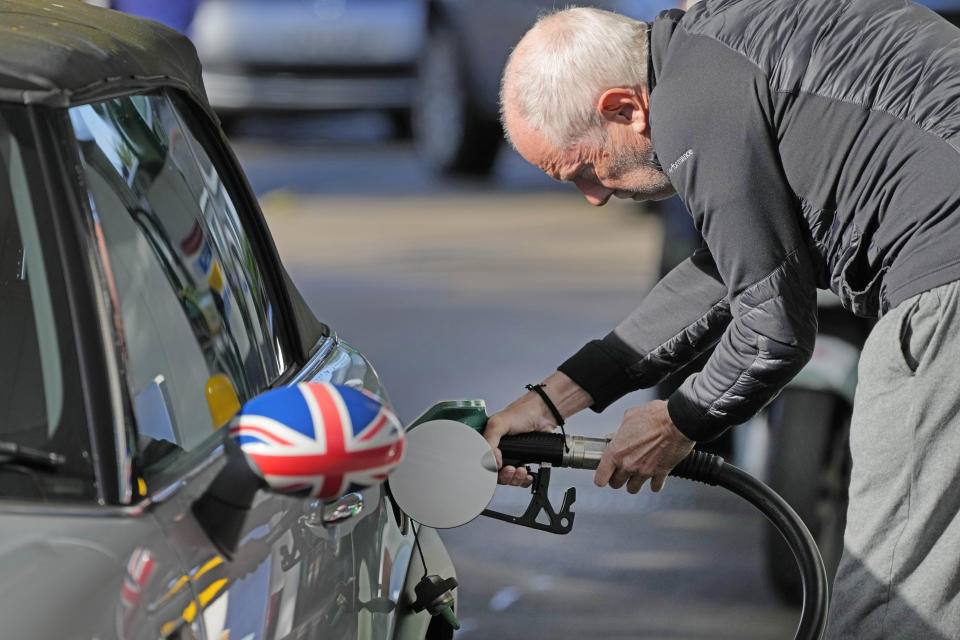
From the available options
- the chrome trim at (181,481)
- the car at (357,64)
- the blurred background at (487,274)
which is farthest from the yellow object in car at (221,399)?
the car at (357,64)

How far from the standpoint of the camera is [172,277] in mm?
2350

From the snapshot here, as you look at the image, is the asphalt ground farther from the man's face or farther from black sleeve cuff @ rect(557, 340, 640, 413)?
the man's face

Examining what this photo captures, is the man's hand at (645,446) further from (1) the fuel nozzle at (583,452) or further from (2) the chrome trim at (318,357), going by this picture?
(2) the chrome trim at (318,357)

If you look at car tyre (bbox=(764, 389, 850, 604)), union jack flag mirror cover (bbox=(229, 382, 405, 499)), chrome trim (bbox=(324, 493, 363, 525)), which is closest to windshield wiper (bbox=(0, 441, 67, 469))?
union jack flag mirror cover (bbox=(229, 382, 405, 499))

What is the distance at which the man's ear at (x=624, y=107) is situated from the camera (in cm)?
272

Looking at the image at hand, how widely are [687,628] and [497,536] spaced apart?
3.41 ft

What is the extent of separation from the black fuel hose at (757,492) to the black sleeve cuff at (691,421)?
0.04 metres

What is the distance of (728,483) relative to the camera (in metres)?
2.81

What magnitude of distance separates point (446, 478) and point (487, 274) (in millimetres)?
6920

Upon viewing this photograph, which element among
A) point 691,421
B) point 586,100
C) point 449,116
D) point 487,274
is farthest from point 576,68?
point 449,116

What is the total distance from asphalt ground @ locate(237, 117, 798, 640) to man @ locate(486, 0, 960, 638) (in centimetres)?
195

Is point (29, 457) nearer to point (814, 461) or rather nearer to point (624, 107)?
point (624, 107)

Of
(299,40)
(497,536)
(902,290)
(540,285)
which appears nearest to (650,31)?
(902,290)

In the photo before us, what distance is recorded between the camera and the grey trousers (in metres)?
2.52
